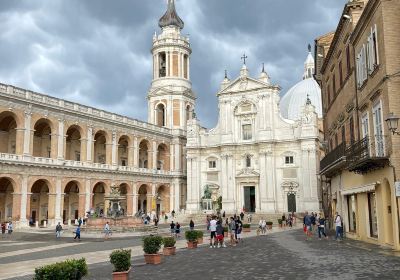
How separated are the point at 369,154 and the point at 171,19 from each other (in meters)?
57.7

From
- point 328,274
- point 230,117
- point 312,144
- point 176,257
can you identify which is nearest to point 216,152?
point 230,117

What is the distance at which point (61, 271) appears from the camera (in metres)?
8.35

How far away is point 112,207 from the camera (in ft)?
124

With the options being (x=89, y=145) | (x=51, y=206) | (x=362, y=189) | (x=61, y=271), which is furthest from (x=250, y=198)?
(x=61, y=271)

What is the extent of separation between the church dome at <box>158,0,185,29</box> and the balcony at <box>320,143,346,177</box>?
48418 millimetres

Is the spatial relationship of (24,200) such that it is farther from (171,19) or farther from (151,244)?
(171,19)

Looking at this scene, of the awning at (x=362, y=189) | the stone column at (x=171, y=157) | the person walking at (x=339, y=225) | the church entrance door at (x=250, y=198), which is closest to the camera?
the awning at (x=362, y=189)

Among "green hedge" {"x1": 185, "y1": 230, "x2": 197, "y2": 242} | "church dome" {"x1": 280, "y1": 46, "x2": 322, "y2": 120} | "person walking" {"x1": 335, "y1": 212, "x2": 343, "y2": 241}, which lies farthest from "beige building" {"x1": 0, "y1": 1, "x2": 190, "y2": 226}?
"person walking" {"x1": 335, "y1": 212, "x2": 343, "y2": 241}

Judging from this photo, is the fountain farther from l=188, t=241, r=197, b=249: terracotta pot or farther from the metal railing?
the metal railing

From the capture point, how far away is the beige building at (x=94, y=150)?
43.9 m

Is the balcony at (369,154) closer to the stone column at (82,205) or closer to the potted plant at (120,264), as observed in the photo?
the potted plant at (120,264)

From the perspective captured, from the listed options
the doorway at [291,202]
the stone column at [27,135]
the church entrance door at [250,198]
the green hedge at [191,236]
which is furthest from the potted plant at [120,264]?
the church entrance door at [250,198]

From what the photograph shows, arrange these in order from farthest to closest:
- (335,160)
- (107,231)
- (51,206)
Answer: (51,206)
(107,231)
(335,160)

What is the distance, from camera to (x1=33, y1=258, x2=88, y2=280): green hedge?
26.9 ft
